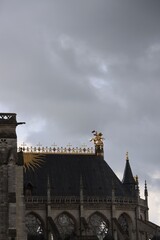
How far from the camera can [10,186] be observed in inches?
2970

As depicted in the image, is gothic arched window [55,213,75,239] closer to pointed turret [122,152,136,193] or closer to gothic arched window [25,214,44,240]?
gothic arched window [25,214,44,240]

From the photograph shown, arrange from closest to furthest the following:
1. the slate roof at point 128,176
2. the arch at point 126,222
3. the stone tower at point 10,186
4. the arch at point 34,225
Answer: the stone tower at point 10,186 → the arch at point 34,225 → the arch at point 126,222 → the slate roof at point 128,176

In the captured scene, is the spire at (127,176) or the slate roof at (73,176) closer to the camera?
the slate roof at (73,176)

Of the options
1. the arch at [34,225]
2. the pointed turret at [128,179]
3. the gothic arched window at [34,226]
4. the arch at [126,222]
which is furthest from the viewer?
the pointed turret at [128,179]

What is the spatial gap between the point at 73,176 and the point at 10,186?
3160 cm

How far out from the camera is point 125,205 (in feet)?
343

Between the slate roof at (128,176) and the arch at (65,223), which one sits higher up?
the slate roof at (128,176)

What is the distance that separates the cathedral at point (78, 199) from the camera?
101 meters

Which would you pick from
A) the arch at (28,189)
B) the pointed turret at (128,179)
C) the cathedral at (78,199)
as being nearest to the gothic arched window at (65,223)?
the cathedral at (78,199)

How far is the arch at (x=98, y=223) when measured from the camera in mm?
102438

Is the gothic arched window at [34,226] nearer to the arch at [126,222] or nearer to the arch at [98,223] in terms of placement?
the arch at [98,223]

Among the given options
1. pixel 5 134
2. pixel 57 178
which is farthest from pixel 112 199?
pixel 5 134

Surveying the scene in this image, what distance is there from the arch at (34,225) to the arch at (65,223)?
238cm

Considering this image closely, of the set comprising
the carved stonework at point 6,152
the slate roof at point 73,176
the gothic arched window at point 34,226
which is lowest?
the gothic arched window at point 34,226
